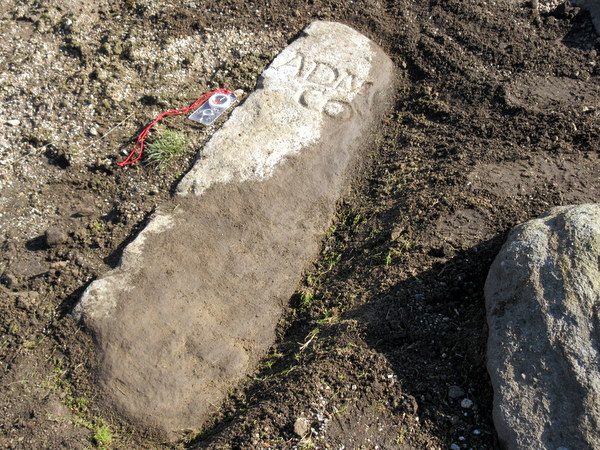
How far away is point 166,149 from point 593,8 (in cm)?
426

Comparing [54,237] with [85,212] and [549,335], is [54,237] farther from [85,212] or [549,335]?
[549,335]

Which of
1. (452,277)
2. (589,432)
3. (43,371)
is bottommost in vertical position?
(43,371)

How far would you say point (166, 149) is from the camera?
469cm

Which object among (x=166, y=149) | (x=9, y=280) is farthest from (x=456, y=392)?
(x=9, y=280)

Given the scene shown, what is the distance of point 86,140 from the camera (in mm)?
4898

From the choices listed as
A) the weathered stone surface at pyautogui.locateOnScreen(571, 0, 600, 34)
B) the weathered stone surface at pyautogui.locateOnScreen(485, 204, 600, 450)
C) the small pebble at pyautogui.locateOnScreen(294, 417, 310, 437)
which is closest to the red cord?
the small pebble at pyautogui.locateOnScreen(294, 417, 310, 437)

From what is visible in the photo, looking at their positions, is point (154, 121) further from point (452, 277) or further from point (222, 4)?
point (452, 277)

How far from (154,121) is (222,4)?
167cm

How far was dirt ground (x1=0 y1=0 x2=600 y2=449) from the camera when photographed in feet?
10.3

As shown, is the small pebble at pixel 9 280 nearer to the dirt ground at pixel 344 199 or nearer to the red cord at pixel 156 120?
the dirt ground at pixel 344 199

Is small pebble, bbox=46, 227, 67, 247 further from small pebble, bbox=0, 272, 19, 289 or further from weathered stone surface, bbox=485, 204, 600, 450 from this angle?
weathered stone surface, bbox=485, 204, 600, 450

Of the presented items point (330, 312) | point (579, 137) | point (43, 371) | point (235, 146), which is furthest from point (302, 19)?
point (43, 371)

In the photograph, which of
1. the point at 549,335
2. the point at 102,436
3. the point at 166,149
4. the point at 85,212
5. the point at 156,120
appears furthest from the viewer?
the point at 156,120

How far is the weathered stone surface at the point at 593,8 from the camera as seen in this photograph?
5285mm
